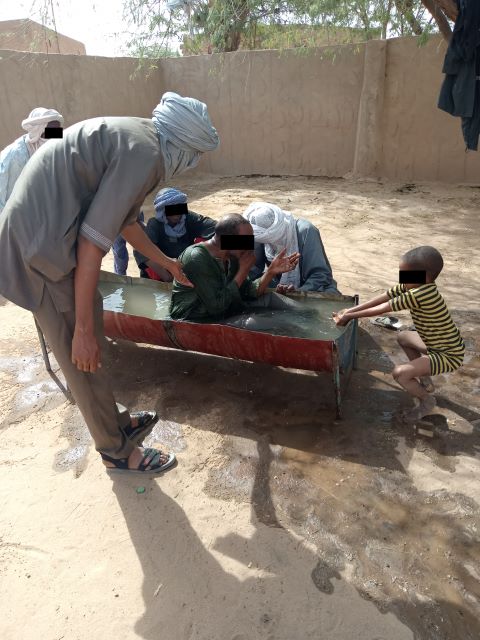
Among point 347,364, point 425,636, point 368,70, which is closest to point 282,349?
point 347,364

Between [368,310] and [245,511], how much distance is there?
1312 mm

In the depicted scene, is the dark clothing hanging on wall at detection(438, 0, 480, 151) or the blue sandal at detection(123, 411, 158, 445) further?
the dark clothing hanging on wall at detection(438, 0, 480, 151)

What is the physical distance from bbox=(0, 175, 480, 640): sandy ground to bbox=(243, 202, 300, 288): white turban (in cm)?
95

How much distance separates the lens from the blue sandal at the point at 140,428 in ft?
8.24

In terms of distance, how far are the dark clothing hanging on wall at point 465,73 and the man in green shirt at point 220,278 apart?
9.04 feet

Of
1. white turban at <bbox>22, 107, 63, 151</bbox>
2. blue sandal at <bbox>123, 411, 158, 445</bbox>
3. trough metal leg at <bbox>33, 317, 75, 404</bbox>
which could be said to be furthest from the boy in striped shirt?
white turban at <bbox>22, 107, 63, 151</bbox>

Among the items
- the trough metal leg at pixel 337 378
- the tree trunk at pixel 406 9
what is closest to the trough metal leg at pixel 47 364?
the trough metal leg at pixel 337 378

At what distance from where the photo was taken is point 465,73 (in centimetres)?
467

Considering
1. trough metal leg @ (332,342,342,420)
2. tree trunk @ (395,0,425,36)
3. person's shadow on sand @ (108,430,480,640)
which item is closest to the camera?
person's shadow on sand @ (108,430,480,640)

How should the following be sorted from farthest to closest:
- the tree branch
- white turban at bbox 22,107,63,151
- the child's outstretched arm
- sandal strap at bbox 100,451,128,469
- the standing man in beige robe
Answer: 1. the tree branch
2. white turban at bbox 22,107,63,151
3. the child's outstretched arm
4. sandal strap at bbox 100,451,128,469
5. the standing man in beige robe

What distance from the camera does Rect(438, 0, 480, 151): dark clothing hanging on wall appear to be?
13.6ft

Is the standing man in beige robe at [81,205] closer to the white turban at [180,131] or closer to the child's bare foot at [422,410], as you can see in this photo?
the white turban at [180,131]

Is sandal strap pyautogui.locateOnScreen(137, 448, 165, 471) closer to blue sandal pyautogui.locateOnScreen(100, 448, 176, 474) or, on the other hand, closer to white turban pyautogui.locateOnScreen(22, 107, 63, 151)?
blue sandal pyautogui.locateOnScreen(100, 448, 176, 474)

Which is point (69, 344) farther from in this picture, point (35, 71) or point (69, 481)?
point (35, 71)
